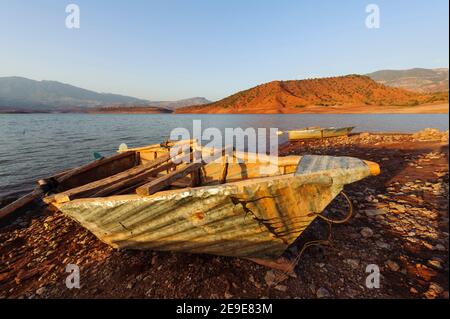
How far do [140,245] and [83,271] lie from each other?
125 cm

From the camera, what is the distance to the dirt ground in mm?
3441

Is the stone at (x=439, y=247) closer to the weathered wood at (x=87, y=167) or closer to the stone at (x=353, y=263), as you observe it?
the stone at (x=353, y=263)

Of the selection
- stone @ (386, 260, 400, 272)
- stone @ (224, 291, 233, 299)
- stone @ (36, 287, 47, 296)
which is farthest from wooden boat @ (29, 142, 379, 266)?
stone @ (386, 260, 400, 272)

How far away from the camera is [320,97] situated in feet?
328

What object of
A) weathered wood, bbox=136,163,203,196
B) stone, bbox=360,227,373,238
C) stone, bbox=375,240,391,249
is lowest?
stone, bbox=375,240,391,249

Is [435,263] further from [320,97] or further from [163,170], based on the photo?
[320,97]

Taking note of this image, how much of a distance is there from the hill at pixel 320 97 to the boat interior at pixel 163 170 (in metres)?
83.5

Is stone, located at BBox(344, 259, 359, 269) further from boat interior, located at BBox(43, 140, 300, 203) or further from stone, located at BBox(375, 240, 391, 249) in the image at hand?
boat interior, located at BBox(43, 140, 300, 203)

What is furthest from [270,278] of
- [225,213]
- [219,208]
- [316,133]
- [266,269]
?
[316,133]

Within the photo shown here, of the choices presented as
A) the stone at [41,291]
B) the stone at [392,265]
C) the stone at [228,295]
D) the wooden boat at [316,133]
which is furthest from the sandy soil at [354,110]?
the stone at [41,291]

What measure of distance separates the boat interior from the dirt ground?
4.88 ft
